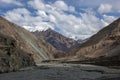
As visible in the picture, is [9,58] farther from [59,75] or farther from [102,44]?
[102,44]

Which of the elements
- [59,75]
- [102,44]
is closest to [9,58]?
[59,75]

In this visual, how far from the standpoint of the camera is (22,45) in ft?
589

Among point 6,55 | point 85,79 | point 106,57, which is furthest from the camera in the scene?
point 106,57

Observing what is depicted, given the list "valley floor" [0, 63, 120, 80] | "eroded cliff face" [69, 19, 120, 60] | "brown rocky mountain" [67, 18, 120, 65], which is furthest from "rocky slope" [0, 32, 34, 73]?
"eroded cliff face" [69, 19, 120, 60]

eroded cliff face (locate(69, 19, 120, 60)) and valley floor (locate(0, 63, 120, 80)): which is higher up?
eroded cliff face (locate(69, 19, 120, 60))

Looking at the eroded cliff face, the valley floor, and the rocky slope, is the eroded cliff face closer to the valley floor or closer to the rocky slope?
the rocky slope

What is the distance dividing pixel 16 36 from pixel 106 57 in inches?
2530

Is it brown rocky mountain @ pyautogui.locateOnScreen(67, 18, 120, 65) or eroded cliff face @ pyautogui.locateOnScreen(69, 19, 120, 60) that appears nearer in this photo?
brown rocky mountain @ pyautogui.locateOnScreen(67, 18, 120, 65)

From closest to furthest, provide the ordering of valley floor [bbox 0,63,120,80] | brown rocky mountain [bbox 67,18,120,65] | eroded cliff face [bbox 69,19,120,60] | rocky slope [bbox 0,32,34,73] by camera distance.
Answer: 1. valley floor [bbox 0,63,120,80]
2. rocky slope [bbox 0,32,34,73]
3. brown rocky mountain [bbox 67,18,120,65]
4. eroded cliff face [bbox 69,19,120,60]

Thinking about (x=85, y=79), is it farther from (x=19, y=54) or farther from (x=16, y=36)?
(x=16, y=36)

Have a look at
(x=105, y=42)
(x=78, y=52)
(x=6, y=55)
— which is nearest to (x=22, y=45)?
(x=78, y=52)

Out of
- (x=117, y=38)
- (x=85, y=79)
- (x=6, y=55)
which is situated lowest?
(x=85, y=79)

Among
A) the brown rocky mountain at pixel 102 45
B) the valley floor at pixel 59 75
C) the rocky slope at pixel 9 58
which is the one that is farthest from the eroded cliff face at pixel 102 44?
the valley floor at pixel 59 75

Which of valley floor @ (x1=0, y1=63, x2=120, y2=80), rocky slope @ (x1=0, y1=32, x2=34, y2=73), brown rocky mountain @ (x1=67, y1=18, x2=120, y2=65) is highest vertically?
brown rocky mountain @ (x1=67, y1=18, x2=120, y2=65)
